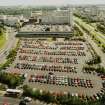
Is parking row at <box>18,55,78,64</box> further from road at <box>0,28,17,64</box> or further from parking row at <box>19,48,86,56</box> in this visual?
road at <box>0,28,17,64</box>

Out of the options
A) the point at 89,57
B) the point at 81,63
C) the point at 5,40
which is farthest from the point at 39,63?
the point at 5,40

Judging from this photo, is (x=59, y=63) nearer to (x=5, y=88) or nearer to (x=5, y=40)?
(x=5, y=88)

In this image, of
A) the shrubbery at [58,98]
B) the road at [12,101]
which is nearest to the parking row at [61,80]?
the shrubbery at [58,98]

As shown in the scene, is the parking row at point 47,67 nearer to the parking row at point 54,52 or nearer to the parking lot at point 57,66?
the parking lot at point 57,66

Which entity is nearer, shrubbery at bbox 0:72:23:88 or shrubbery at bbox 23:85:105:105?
shrubbery at bbox 23:85:105:105

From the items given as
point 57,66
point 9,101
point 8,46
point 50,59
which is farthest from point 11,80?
point 8,46

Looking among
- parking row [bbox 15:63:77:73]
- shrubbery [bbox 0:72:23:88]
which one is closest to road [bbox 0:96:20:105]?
shrubbery [bbox 0:72:23:88]

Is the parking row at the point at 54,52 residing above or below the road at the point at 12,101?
above

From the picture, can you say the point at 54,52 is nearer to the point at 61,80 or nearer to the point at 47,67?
the point at 47,67
